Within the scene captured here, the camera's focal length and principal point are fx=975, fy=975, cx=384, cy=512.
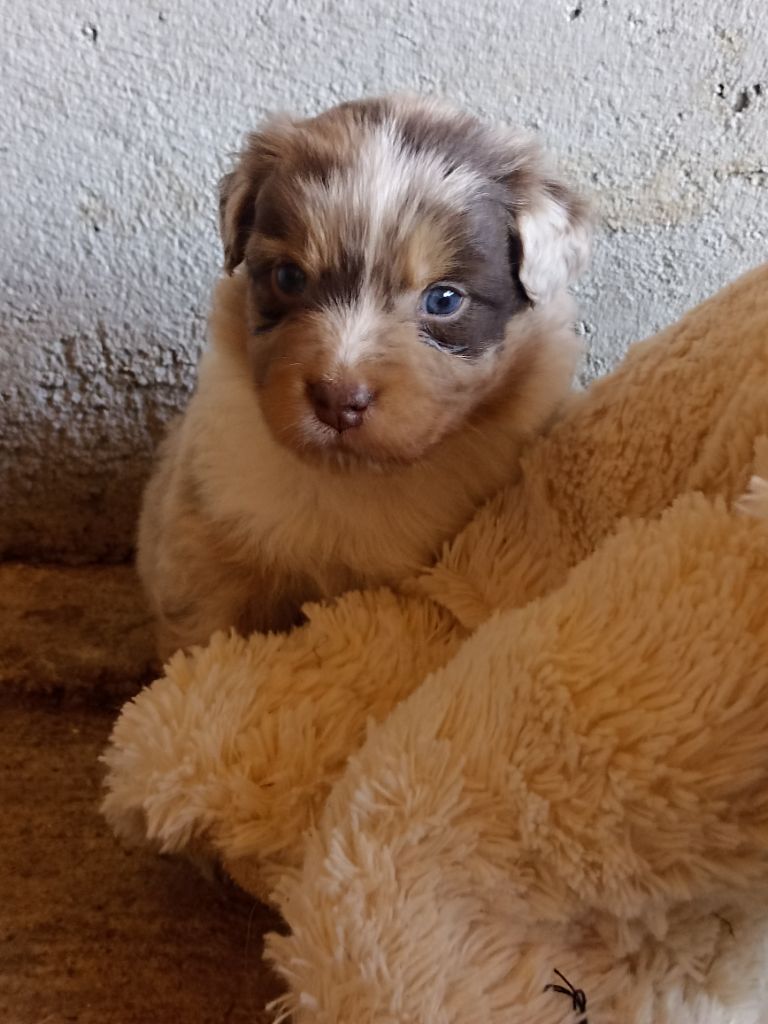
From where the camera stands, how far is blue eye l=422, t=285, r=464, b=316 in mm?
1258

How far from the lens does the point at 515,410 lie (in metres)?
1.42

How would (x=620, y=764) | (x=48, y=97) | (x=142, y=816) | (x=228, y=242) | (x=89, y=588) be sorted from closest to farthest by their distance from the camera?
(x=620, y=764)
(x=142, y=816)
(x=228, y=242)
(x=48, y=97)
(x=89, y=588)

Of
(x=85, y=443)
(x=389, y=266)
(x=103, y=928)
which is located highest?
(x=389, y=266)

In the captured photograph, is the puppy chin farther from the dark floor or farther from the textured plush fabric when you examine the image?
the dark floor

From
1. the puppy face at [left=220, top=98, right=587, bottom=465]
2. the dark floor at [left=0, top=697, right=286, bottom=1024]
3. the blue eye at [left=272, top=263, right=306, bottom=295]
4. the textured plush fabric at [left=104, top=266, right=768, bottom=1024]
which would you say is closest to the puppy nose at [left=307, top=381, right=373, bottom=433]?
the puppy face at [left=220, top=98, right=587, bottom=465]

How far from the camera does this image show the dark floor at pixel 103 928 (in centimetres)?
127

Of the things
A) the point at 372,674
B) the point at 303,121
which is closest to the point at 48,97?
the point at 303,121

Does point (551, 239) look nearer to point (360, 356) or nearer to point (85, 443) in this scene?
point (360, 356)

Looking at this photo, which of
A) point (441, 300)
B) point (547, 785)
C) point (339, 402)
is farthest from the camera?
point (441, 300)

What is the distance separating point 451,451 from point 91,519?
886 mm

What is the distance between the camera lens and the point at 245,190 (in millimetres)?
1376

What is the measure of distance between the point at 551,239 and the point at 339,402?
42 cm

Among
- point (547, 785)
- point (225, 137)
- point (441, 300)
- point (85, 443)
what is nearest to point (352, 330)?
point (441, 300)

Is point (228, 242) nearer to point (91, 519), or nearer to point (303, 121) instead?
point (303, 121)
